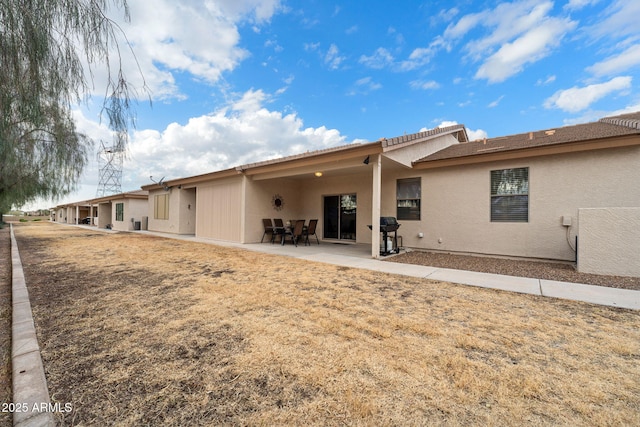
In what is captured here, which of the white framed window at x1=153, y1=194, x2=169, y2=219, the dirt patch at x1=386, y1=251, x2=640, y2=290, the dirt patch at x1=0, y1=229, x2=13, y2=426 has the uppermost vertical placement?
the white framed window at x1=153, y1=194, x2=169, y2=219

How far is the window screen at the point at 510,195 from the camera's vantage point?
6.80 m

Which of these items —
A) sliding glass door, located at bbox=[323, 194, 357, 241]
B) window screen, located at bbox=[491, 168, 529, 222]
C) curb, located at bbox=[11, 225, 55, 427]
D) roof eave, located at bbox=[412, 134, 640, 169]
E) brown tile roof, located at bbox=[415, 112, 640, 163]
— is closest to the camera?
curb, located at bbox=[11, 225, 55, 427]

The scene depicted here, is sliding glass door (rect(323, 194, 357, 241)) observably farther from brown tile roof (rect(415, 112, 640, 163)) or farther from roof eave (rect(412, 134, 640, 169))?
brown tile roof (rect(415, 112, 640, 163))

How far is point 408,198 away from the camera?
8789 mm

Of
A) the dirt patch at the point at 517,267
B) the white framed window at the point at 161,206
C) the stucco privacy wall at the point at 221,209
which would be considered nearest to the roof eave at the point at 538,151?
the dirt patch at the point at 517,267

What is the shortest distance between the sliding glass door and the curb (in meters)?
8.83

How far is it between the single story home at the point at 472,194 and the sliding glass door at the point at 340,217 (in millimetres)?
42

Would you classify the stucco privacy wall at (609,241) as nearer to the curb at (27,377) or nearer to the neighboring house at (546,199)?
the neighboring house at (546,199)

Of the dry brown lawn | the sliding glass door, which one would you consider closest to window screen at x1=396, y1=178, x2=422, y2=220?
the sliding glass door

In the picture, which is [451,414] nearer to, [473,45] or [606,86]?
[473,45]

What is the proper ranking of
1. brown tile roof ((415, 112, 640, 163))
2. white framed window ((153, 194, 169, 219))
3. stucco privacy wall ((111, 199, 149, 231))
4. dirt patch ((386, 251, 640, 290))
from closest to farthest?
dirt patch ((386, 251, 640, 290))
brown tile roof ((415, 112, 640, 163))
white framed window ((153, 194, 169, 219))
stucco privacy wall ((111, 199, 149, 231))

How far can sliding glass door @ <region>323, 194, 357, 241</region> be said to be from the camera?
10.5 m

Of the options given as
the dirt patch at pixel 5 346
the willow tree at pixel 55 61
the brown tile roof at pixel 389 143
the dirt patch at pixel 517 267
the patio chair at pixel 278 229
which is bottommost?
the dirt patch at pixel 5 346

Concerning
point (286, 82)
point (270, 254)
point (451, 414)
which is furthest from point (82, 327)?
point (286, 82)
